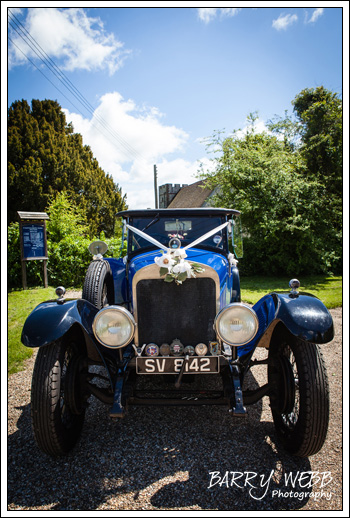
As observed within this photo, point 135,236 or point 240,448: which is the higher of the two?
point 135,236

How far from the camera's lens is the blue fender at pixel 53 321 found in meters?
2.25

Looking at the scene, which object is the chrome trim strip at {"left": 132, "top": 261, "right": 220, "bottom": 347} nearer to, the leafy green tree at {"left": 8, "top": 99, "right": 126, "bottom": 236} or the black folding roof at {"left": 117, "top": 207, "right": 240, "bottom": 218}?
the black folding roof at {"left": 117, "top": 207, "right": 240, "bottom": 218}

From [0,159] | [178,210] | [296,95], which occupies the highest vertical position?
[296,95]

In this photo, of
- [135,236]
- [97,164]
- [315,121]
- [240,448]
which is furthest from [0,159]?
[97,164]

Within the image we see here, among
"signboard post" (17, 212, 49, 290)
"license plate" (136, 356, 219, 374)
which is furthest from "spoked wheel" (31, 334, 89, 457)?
"signboard post" (17, 212, 49, 290)

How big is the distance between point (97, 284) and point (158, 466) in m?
1.91

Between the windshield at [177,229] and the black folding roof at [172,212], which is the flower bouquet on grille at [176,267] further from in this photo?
the black folding roof at [172,212]

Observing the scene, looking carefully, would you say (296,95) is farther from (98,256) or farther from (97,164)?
(98,256)

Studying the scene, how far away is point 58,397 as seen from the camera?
7.46ft

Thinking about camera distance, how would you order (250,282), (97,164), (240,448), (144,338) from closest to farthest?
(240,448) → (144,338) → (250,282) → (97,164)

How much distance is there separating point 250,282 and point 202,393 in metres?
7.97

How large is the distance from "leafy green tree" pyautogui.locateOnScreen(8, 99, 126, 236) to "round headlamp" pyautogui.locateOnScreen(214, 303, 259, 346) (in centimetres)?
1437

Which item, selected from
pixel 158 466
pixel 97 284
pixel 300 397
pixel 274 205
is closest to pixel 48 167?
pixel 274 205

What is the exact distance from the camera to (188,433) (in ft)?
8.59
